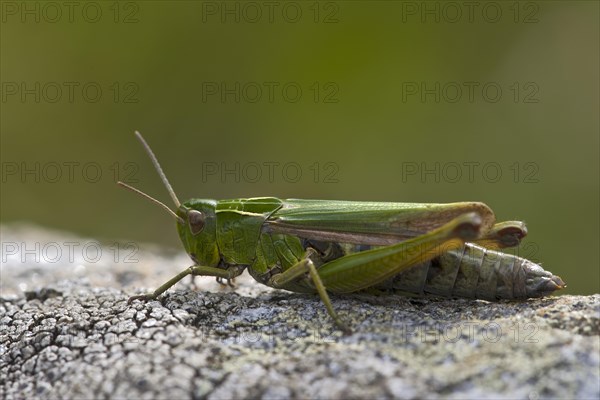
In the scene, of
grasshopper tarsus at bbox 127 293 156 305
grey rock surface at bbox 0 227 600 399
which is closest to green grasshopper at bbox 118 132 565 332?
grasshopper tarsus at bbox 127 293 156 305

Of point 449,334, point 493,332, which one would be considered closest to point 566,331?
point 493,332

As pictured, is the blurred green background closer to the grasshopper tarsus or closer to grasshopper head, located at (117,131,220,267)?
grasshopper head, located at (117,131,220,267)

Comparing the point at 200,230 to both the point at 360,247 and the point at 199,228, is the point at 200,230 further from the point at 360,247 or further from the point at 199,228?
the point at 360,247

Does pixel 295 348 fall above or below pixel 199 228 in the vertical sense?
below

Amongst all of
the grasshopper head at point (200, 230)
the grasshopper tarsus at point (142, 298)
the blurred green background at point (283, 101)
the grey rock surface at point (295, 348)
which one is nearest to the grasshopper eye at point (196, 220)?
the grasshopper head at point (200, 230)

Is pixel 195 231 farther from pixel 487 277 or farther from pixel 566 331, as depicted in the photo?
pixel 566 331

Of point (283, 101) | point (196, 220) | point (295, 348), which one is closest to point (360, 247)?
point (295, 348)
